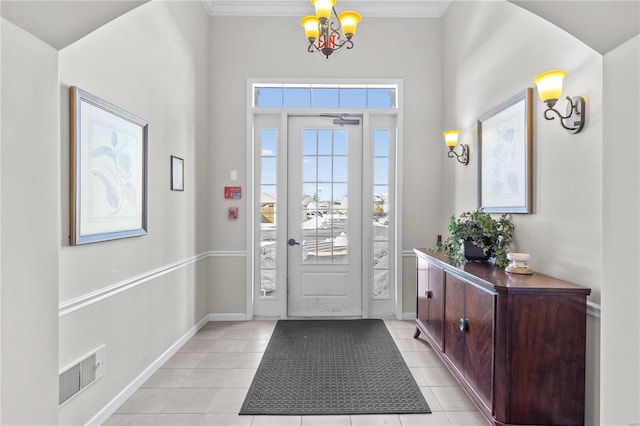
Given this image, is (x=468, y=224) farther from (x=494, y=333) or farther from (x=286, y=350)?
(x=286, y=350)

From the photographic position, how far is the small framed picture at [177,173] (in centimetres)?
296

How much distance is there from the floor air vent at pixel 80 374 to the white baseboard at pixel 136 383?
24cm

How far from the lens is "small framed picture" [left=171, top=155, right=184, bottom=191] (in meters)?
2.96

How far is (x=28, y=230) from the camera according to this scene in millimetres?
1229

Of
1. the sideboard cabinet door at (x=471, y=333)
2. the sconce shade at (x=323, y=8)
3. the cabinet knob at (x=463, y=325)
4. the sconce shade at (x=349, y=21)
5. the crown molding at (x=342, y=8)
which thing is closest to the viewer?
the sideboard cabinet door at (x=471, y=333)

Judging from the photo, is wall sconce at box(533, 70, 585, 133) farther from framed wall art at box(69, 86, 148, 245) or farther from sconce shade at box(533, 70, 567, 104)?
framed wall art at box(69, 86, 148, 245)

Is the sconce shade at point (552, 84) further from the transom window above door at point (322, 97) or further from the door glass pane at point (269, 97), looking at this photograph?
the door glass pane at point (269, 97)

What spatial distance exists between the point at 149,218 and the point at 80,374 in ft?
3.54

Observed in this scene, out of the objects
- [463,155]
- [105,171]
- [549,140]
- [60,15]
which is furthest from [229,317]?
[549,140]

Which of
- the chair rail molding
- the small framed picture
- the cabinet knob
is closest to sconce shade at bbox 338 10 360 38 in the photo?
the small framed picture

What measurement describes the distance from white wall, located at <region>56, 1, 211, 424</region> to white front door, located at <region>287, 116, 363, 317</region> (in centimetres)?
98

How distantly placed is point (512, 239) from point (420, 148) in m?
1.69

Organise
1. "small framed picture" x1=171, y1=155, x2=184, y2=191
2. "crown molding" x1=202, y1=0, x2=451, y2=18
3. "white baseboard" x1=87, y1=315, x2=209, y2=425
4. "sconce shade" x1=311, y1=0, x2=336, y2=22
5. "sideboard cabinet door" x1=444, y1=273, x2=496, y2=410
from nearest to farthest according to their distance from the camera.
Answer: "sideboard cabinet door" x1=444, y1=273, x2=496, y2=410 → "white baseboard" x1=87, y1=315, x2=209, y2=425 → "sconce shade" x1=311, y1=0, x2=336, y2=22 → "small framed picture" x1=171, y1=155, x2=184, y2=191 → "crown molding" x1=202, y1=0, x2=451, y2=18

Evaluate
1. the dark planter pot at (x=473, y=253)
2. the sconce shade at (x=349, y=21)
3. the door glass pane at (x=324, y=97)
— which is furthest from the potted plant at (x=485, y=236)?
the door glass pane at (x=324, y=97)
